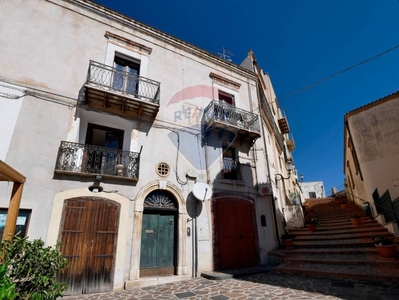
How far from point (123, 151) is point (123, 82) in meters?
3.05

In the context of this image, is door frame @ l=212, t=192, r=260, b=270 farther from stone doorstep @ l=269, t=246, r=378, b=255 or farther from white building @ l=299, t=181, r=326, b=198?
white building @ l=299, t=181, r=326, b=198

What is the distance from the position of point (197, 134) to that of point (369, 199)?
978cm

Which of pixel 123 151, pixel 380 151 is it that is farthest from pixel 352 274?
pixel 123 151

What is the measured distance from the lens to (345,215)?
1293 cm

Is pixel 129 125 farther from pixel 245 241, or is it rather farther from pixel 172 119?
pixel 245 241

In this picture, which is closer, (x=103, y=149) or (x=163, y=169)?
(x=103, y=149)

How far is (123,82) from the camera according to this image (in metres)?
8.85

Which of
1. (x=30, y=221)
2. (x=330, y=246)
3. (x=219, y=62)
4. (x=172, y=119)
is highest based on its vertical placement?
(x=219, y=62)

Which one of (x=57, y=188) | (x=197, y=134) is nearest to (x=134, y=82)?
(x=197, y=134)

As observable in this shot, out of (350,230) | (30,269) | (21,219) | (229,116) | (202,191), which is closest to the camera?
(30,269)

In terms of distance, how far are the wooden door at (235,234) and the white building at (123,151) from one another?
5 centimetres

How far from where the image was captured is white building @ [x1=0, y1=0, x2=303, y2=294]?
21.3 ft

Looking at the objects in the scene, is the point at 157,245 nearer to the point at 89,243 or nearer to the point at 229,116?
the point at 89,243

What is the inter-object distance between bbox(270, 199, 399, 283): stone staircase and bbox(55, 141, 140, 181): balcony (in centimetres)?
648
